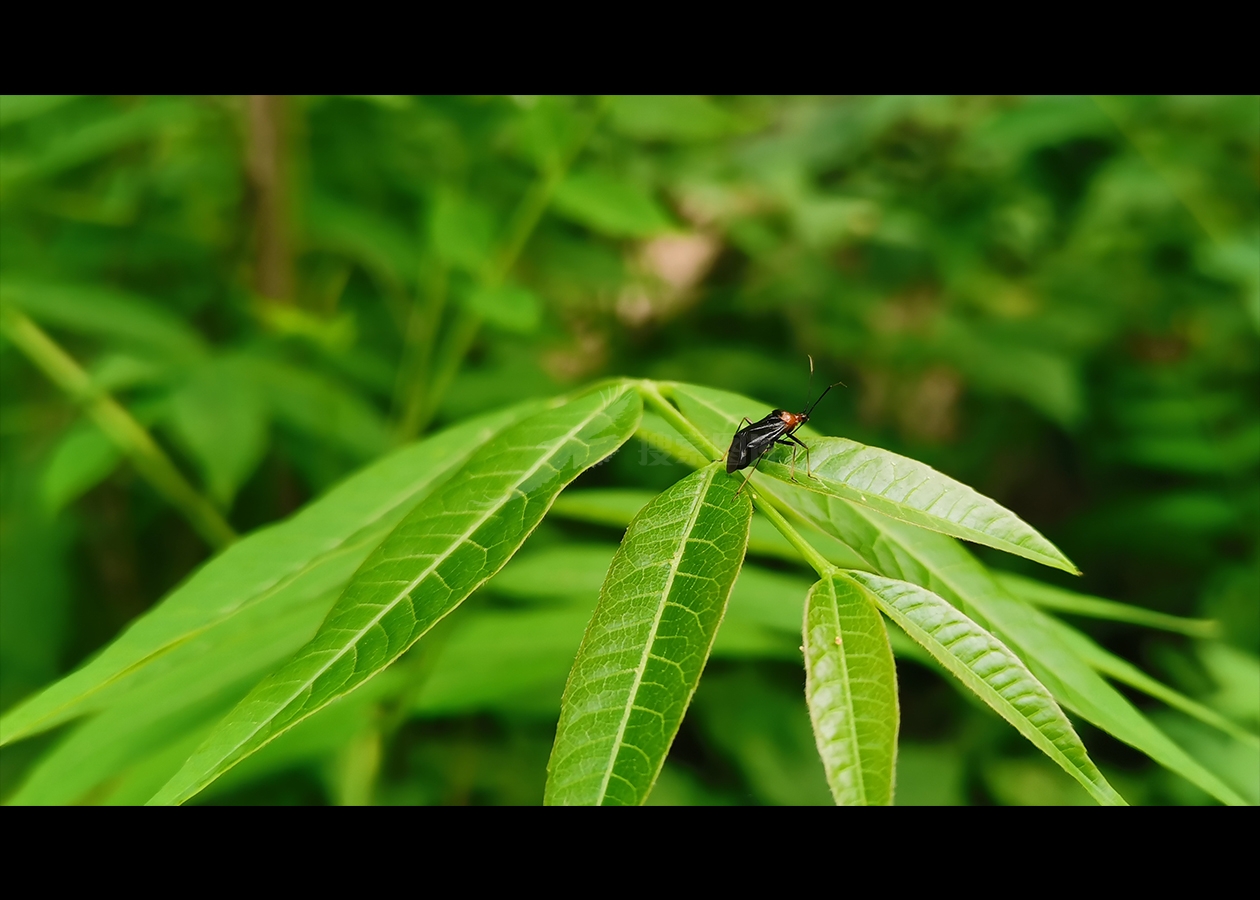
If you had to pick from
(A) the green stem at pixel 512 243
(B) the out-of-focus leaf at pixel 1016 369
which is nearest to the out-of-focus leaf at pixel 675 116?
(A) the green stem at pixel 512 243

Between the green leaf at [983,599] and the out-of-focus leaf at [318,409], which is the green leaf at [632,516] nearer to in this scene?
the green leaf at [983,599]

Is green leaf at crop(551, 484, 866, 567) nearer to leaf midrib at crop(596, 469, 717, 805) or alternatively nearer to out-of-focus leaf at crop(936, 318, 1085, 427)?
leaf midrib at crop(596, 469, 717, 805)

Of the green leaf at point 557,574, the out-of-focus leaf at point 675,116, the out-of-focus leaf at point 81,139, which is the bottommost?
the green leaf at point 557,574

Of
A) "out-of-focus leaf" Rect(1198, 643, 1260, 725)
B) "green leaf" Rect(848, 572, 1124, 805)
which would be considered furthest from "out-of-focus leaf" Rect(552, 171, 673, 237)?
"green leaf" Rect(848, 572, 1124, 805)

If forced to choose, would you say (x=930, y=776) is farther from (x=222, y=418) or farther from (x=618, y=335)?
(x=618, y=335)

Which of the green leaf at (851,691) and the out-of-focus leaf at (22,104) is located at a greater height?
the out-of-focus leaf at (22,104)

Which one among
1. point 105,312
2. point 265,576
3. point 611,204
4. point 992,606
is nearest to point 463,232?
point 611,204
